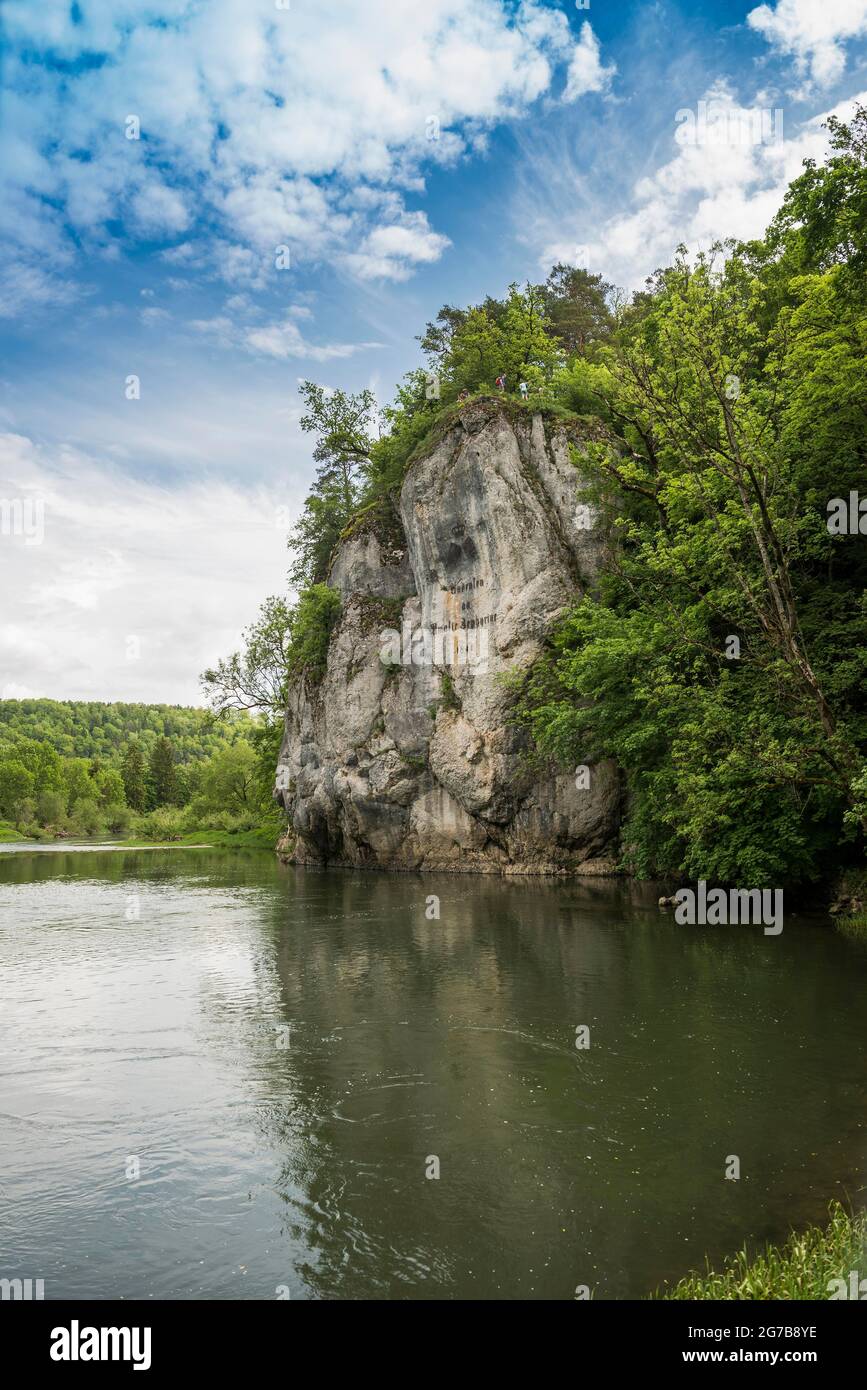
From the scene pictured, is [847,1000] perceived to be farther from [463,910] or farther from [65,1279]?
[463,910]

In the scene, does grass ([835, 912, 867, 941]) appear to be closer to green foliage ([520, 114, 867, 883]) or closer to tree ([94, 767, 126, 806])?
green foliage ([520, 114, 867, 883])

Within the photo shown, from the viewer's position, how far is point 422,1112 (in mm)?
9328

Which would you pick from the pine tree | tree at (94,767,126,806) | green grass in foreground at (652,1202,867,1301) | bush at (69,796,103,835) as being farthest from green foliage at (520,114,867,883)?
the pine tree

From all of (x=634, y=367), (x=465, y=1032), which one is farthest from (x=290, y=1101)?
(x=634, y=367)

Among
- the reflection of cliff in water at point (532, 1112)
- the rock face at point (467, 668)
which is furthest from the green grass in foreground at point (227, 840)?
the reflection of cliff in water at point (532, 1112)

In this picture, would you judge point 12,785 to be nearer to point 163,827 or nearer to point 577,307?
point 163,827

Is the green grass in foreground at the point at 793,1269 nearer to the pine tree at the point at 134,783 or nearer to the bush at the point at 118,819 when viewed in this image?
the bush at the point at 118,819

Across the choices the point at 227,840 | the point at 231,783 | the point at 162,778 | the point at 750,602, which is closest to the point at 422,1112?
the point at 750,602

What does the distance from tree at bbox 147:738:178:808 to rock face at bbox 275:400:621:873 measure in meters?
89.6

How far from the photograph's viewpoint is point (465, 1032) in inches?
489

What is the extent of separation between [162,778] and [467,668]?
102 m

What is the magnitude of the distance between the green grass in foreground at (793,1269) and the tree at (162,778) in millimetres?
130713

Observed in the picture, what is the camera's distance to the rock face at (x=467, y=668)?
3694cm
